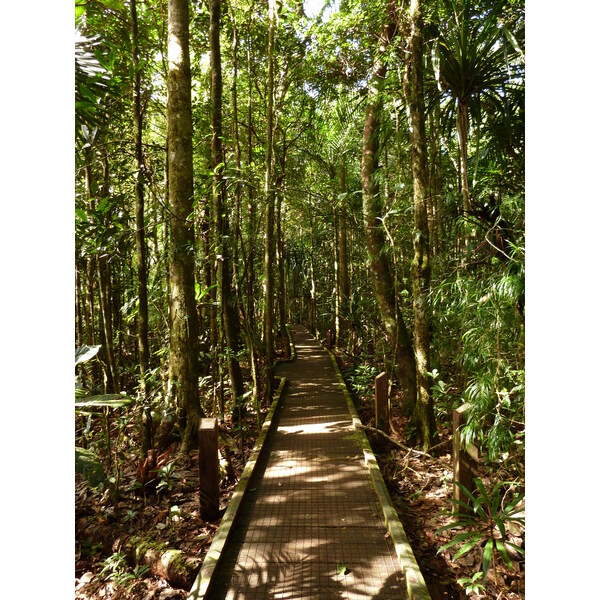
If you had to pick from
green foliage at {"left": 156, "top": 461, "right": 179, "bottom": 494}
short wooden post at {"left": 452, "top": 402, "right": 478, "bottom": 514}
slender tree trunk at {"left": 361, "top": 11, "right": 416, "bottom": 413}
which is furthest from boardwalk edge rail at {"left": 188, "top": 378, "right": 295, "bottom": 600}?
slender tree trunk at {"left": 361, "top": 11, "right": 416, "bottom": 413}

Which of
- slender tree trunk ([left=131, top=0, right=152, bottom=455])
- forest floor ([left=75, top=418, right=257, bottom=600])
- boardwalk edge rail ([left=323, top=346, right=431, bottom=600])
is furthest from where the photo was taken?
slender tree trunk ([left=131, top=0, right=152, bottom=455])

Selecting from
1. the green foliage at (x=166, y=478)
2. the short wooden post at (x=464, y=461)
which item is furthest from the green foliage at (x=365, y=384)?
the green foliage at (x=166, y=478)

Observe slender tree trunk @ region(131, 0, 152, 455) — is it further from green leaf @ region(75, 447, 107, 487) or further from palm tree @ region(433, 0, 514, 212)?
palm tree @ region(433, 0, 514, 212)

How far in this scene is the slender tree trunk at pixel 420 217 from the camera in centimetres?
448

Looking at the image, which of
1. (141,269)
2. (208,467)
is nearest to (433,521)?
(208,467)

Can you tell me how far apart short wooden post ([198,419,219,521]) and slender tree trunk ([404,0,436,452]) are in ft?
8.83

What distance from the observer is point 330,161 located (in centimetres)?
1376

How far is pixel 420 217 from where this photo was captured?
4754 millimetres

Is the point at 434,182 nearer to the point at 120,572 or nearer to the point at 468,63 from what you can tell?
the point at 468,63

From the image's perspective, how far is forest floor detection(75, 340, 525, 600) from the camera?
3.08m

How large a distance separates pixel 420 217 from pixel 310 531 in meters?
3.69

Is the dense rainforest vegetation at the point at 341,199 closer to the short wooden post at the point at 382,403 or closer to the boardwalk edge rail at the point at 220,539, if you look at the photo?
the short wooden post at the point at 382,403

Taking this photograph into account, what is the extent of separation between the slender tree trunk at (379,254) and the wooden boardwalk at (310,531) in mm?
1609
